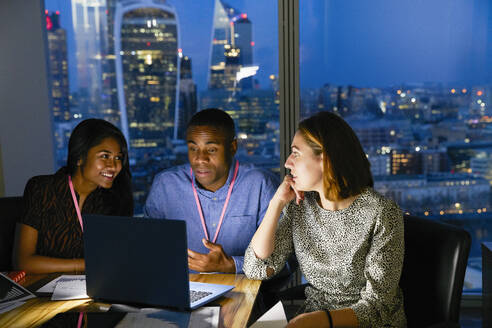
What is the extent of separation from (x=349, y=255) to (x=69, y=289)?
1.06m

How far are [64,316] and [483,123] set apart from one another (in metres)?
3.09

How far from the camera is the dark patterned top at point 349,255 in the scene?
180 centimetres

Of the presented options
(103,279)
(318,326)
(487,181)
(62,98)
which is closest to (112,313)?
(103,279)

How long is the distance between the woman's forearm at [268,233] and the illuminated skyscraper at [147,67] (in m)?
1.91

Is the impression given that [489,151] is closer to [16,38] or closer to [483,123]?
[483,123]

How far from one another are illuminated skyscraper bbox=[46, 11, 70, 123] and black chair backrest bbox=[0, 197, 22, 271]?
1.35 meters

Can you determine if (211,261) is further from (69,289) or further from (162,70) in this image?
(162,70)

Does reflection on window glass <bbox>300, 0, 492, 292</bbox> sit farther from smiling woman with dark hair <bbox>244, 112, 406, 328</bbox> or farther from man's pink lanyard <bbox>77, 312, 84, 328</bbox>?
man's pink lanyard <bbox>77, 312, 84, 328</bbox>

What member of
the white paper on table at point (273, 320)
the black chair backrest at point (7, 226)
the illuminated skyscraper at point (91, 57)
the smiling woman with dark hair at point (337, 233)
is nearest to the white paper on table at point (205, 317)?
the white paper on table at point (273, 320)

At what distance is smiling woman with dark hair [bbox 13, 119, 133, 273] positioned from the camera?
94.0 inches

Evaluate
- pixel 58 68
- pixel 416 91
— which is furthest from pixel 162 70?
pixel 416 91

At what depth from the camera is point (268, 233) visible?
200cm

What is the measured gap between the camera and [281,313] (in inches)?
67.9

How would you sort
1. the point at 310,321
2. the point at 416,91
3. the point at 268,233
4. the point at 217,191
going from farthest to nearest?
the point at 416,91
the point at 217,191
the point at 268,233
the point at 310,321
